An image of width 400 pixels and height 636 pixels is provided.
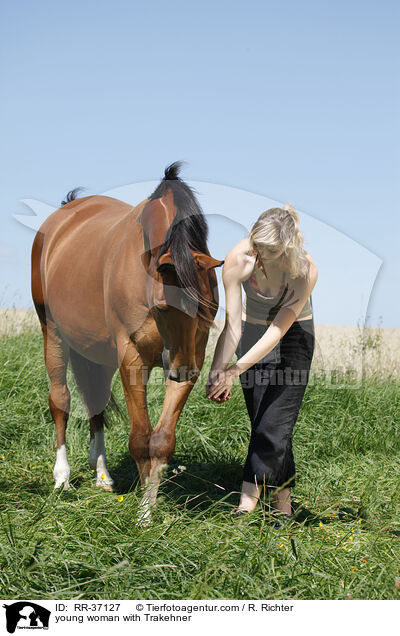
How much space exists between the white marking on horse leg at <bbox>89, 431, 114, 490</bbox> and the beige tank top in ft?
5.58

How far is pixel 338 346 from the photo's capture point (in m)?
6.94

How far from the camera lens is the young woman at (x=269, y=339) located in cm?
303

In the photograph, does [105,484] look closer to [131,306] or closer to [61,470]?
[61,470]

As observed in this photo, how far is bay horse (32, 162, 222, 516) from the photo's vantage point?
114 inches

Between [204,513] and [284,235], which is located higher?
[284,235]

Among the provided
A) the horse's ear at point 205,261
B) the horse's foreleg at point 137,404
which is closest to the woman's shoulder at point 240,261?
the horse's ear at point 205,261

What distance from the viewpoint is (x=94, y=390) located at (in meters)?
4.73

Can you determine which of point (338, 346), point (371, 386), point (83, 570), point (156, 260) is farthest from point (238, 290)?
point (338, 346)

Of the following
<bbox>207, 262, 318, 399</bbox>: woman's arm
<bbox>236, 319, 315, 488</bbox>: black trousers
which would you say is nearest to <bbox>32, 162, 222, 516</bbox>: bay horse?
<bbox>207, 262, 318, 399</bbox>: woman's arm

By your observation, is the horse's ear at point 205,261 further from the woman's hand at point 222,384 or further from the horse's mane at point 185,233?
the woman's hand at point 222,384

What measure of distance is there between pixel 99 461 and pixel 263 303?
6.29ft

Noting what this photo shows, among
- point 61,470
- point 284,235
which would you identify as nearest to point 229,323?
point 284,235

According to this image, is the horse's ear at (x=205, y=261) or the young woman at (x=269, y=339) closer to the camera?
the horse's ear at (x=205, y=261)
